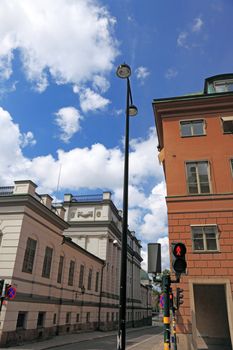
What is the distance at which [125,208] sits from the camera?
7.82 metres

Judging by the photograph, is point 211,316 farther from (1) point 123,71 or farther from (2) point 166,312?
(1) point 123,71

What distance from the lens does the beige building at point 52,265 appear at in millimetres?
18812

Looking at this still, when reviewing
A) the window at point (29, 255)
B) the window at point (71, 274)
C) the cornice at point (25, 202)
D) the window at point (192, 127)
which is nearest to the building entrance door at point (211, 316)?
the window at point (192, 127)

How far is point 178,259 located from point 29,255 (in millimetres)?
16610

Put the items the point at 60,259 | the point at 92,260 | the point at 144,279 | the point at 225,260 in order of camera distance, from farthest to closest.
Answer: the point at 144,279 < the point at 92,260 < the point at 60,259 < the point at 225,260

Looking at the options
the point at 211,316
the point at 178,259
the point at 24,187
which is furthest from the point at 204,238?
the point at 24,187

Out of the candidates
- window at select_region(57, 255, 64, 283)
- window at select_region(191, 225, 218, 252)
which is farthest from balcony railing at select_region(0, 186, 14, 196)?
window at select_region(191, 225, 218, 252)

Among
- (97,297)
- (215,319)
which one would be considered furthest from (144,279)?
(215,319)

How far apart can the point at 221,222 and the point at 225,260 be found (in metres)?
1.98

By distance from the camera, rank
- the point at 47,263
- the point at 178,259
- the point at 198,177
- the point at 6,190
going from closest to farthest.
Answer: the point at 178,259, the point at 198,177, the point at 6,190, the point at 47,263

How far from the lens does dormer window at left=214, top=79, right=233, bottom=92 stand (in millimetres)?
18953

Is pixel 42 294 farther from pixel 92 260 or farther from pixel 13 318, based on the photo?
pixel 92 260

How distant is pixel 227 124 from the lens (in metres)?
17.9

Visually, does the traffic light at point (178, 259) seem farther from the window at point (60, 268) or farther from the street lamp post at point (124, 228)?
the window at point (60, 268)
